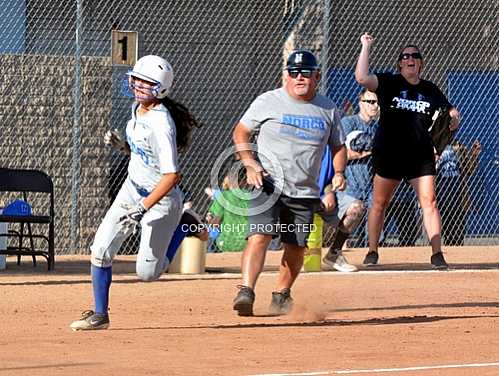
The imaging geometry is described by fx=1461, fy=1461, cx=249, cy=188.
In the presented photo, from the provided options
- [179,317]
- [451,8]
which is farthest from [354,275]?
[451,8]

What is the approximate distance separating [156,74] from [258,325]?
6.70ft

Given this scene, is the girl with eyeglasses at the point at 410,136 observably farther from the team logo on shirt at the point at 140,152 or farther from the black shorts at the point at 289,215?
the team logo on shirt at the point at 140,152

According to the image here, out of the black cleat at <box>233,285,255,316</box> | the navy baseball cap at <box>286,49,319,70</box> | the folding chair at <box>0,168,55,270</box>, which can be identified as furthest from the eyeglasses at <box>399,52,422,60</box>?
the black cleat at <box>233,285,255,316</box>

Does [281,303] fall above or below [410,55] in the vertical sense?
below

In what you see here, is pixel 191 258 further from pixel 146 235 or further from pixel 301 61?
pixel 146 235

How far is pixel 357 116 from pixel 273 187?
275 inches

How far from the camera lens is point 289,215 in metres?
11.1

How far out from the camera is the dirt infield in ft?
28.0

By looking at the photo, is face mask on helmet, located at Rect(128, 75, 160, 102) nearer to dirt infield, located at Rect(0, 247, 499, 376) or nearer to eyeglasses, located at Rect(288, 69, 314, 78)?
eyeglasses, located at Rect(288, 69, 314, 78)

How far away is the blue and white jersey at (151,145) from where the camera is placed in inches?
391

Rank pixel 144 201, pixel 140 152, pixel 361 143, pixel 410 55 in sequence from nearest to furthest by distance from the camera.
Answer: pixel 144 201, pixel 140 152, pixel 410 55, pixel 361 143

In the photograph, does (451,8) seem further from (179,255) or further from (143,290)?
(143,290)

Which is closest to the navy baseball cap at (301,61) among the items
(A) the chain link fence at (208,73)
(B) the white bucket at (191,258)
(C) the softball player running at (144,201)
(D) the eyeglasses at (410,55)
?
(C) the softball player running at (144,201)

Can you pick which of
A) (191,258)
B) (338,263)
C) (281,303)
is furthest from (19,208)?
(281,303)
